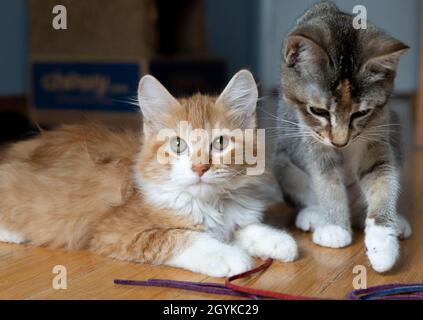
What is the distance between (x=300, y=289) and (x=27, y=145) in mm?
1041

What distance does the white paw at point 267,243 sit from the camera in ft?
4.96

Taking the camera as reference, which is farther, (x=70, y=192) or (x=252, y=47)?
(x=252, y=47)

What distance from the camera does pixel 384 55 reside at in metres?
1.48

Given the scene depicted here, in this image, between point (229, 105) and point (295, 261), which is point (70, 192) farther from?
point (295, 261)

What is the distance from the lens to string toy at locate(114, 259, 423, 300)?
1269 millimetres

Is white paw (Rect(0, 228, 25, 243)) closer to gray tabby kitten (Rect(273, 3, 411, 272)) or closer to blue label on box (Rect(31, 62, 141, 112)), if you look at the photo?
gray tabby kitten (Rect(273, 3, 411, 272))

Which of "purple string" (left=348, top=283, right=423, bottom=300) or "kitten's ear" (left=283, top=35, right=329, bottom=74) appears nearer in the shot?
"purple string" (left=348, top=283, right=423, bottom=300)

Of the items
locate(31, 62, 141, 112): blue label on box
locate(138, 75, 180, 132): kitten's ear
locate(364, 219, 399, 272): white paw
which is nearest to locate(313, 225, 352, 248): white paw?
locate(364, 219, 399, 272): white paw

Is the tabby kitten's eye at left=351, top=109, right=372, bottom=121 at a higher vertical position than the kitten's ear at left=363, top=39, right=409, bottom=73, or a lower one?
lower

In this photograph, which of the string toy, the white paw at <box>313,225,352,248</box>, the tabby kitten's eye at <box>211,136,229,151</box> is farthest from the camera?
the white paw at <box>313,225,352,248</box>

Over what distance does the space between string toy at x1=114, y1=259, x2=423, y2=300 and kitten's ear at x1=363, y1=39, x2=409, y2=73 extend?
60 centimetres

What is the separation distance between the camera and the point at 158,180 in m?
1.51

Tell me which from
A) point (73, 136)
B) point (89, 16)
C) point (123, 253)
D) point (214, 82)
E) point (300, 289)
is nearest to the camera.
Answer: point (300, 289)
